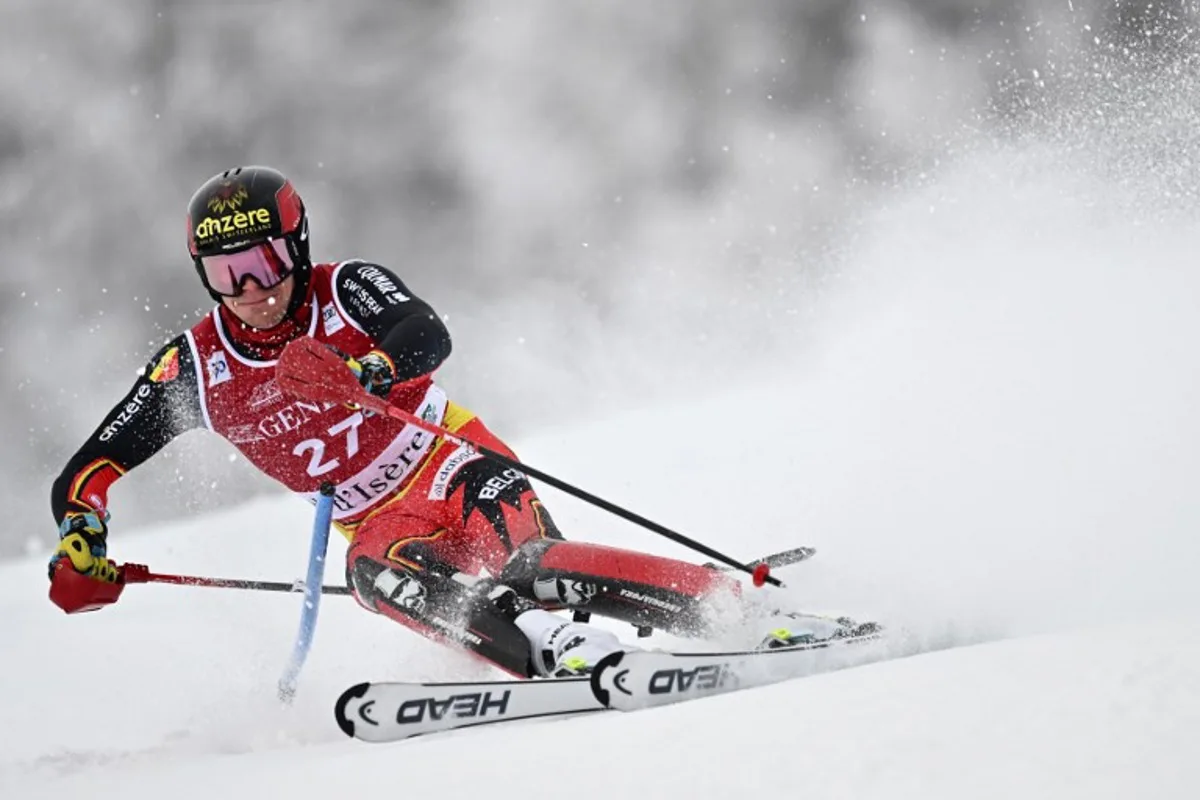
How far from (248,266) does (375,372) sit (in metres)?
0.60

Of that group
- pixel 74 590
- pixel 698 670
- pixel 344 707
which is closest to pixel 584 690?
pixel 698 670

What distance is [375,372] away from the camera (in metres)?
3.47

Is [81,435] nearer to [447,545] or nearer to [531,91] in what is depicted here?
[531,91]

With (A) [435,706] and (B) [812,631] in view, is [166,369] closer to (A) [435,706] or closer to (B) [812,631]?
(A) [435,706]

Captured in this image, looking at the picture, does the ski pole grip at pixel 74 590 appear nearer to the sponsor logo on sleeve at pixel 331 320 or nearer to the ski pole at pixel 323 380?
the ski pole at pixel 323 380

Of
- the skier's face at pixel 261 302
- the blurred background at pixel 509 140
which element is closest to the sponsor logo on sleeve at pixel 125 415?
the skier's face at pixel 261 302

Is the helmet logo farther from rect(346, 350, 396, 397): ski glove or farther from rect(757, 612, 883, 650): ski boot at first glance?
rect(757, 612, 883, 650): ski boot

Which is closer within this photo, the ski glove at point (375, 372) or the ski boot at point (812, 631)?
the ski boot at point (812, 631)

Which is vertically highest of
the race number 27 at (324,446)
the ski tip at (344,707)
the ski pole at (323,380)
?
the race number 27 at (324,446)

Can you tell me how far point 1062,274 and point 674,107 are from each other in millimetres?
14101

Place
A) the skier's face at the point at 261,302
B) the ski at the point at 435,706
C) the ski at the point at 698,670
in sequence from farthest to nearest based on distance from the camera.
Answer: the skier's face at the point at 261,302 → the ski at the point at 435,706 → the ski at the point at 698,670

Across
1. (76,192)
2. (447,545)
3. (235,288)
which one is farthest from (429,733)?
(76,192)

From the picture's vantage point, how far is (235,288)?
12.5ft

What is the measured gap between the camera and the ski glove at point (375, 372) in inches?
135
